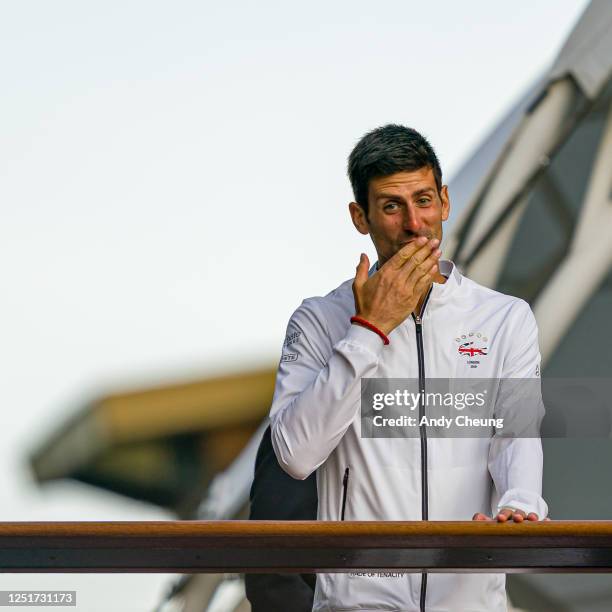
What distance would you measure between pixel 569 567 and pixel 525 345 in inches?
19.4

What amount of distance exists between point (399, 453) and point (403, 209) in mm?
496

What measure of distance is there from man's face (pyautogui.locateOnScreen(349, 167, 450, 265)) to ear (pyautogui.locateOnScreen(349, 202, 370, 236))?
0.04 metres

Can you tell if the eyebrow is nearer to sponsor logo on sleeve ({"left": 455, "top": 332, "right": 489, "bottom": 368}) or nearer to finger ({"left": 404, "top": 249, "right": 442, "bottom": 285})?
finger ({"left": 404, "top": 249, "right": 442, "bottom": 285})

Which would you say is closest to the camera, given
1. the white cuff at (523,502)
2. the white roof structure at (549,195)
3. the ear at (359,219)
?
the white cuff at (523,502)

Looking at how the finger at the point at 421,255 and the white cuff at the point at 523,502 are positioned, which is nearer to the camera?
the white cuff at the point at 523,502

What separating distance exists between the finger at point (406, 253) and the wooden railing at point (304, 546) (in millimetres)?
615

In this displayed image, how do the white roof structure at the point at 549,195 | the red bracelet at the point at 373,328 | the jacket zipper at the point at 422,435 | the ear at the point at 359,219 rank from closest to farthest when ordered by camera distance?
the jacket zipper at the point at 422,435
the red bracelet at the point at 373,328
the ear at the point at 359,219
the white roof structure at the point at 549,195

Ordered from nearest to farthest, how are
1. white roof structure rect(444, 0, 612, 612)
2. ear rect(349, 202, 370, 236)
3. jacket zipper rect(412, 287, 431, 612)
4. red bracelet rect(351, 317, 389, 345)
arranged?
jacket zipper rect(412, 287, 431, 612) < red bracelet rect(351, 317, 389, 345) < ear rect(349, 202, 370, 236) < white roof structure rect(444, 0, 612, 612)

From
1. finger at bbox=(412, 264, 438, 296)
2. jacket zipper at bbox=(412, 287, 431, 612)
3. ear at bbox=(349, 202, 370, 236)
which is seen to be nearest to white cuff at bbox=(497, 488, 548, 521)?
jacket zipper at bbox=(412, 287, 431, 612)

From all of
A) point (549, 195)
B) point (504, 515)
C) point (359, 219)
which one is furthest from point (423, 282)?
point (549, 195)

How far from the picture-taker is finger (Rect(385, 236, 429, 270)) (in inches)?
105

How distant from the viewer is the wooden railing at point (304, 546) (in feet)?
7.26

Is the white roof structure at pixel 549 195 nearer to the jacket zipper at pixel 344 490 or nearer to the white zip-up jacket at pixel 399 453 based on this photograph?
the white zip-up jacket at pixel 399 453

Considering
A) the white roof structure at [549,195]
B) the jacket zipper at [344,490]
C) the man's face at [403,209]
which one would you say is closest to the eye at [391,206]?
the man's face at [403,209]
